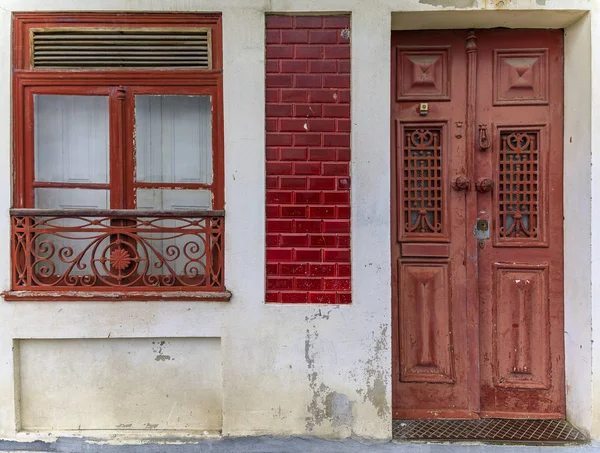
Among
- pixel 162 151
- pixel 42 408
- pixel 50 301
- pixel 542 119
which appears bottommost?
pixel 42 408

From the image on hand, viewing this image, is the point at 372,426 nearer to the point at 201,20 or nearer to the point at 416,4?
the point at 416,4

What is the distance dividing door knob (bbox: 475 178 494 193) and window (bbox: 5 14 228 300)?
6.70 ft

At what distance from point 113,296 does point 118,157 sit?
106 centimetres

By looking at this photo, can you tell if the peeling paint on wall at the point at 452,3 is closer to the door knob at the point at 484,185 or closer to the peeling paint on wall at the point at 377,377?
the door knob at the point at 484,185

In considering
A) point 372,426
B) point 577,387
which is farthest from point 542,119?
point 372,426

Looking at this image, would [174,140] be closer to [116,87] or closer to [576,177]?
[116,87]

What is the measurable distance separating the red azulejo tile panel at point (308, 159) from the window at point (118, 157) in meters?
0.42

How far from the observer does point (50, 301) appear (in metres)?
2.93

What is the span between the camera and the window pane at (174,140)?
10.3 ft

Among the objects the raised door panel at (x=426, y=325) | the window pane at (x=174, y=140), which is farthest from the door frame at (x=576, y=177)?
the window pane at (x=174, y=140)

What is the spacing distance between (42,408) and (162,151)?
2170 mm

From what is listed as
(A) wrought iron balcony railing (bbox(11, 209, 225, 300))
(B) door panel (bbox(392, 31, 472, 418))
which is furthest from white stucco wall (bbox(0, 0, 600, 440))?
(B) door panel (bbox(392, 31, 472, 418))

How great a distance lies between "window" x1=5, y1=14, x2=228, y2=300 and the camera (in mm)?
2967

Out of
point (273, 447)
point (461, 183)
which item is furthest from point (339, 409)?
point (461, 183)
